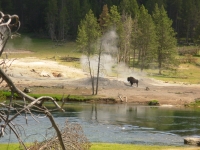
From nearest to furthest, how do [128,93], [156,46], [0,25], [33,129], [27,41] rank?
1. [0,25]
2. [33,129]
3. [128,93]
4. [156,46]
5. [27,41]

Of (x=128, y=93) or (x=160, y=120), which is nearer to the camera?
(x=160, y=120)

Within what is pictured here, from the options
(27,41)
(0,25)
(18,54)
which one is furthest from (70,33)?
(0,25)

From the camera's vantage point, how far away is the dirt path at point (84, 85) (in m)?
60.5

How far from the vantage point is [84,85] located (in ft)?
217

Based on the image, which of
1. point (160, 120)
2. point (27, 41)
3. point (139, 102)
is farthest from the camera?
point (27, 41)

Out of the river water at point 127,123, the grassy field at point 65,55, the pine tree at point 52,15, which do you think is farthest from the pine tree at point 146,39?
the river water at point 127,123

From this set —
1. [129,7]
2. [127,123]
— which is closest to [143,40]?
[129,7]

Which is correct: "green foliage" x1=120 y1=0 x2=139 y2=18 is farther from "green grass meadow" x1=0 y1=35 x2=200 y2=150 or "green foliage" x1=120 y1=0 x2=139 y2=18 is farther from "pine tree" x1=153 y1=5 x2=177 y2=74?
"pine tree" x1=153 y1=5 x2=177 y2=74

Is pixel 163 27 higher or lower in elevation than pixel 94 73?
higher

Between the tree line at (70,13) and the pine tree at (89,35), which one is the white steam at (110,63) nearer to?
the pine tree at (89,35)

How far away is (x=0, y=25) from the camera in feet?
18.3

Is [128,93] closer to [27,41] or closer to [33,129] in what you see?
[33,129]

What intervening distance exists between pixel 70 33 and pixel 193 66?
1471 inches

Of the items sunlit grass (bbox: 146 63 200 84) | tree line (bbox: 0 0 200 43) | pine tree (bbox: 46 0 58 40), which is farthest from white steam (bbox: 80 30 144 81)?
pine tree (bbox: 46 0 58 40)
